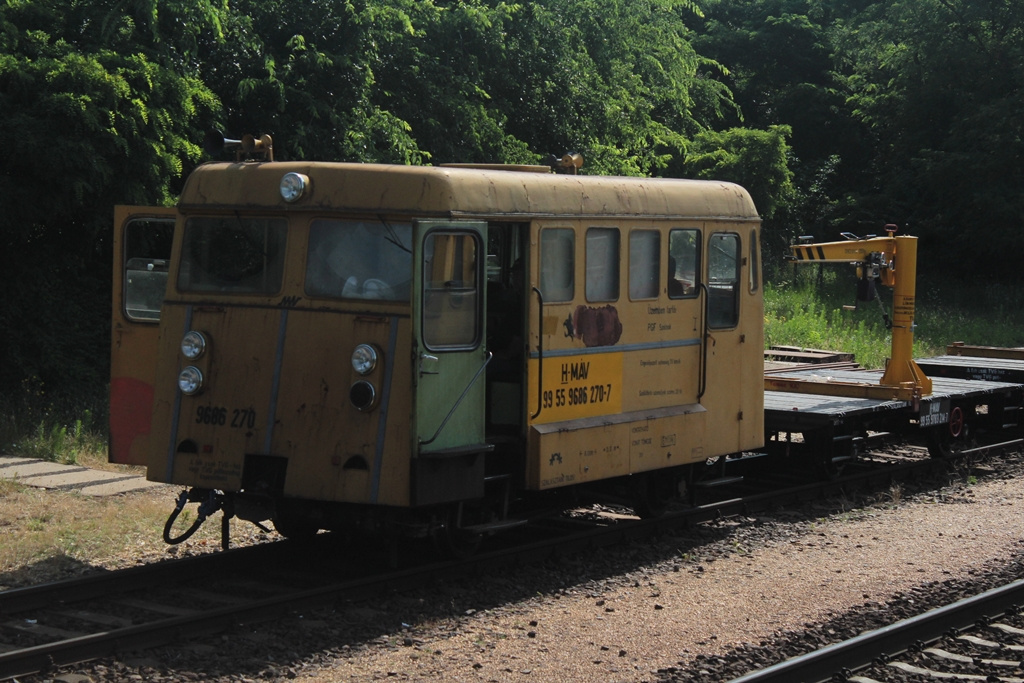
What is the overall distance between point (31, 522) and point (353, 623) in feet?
11.2

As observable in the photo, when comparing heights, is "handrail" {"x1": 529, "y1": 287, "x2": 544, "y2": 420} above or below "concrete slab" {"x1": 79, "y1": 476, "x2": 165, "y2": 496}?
above

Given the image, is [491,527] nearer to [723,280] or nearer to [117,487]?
[723,280]

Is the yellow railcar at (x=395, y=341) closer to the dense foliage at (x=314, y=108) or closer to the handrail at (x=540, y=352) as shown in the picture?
the handrail at (x=540, y=352)

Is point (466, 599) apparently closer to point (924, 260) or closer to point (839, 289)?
point (839, 289)

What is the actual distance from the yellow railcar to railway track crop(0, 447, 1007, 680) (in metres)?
0.33

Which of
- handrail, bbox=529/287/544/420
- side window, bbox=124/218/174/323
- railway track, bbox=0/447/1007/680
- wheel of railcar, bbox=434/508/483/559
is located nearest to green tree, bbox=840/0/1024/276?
railway track, bbox=0/447/1007/680

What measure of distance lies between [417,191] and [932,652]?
159 inches

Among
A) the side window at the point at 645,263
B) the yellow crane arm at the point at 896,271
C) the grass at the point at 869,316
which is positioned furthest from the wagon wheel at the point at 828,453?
the grass at the point at 869,316

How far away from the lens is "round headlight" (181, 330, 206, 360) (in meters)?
8.16

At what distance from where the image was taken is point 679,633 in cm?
739

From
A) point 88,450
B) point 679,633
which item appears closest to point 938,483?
point 679,633

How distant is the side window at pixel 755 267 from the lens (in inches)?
414

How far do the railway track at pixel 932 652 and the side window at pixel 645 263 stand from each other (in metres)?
3.05

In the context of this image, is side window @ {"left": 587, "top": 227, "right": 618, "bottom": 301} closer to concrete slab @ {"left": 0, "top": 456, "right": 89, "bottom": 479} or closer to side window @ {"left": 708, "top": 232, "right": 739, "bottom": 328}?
side window @ {"left": 708, "top": 232, "right": 739, "bottom": 328}
